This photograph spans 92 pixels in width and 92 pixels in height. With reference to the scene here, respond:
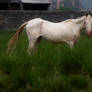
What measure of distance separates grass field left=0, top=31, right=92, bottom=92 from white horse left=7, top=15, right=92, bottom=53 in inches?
62.4

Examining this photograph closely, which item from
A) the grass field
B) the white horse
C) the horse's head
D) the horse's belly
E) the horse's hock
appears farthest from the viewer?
the horse's hock

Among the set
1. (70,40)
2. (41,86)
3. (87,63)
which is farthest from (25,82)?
(70,40)

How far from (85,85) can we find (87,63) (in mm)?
533

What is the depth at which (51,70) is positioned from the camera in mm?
3842

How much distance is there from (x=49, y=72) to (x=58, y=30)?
2.64 meters

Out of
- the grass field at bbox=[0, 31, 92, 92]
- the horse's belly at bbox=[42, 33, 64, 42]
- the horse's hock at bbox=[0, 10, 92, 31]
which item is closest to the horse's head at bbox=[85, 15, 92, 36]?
the horse's belly at bbox=[42, 33, 64, 42]

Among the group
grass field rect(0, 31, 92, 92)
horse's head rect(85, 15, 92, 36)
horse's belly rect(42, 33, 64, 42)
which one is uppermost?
horse's head rect(85, 15, 92, 36)

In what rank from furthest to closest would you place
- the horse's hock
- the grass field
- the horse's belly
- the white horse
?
the horse's hock < the horse's belly < the white horse < the grass field

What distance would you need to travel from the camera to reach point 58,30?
6320 millimetres

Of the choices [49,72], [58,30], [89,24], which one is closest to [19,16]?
[58,30]

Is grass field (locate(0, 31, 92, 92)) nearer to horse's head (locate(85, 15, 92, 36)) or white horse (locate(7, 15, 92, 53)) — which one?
horse's head (locate(85, 15, 92, 36))

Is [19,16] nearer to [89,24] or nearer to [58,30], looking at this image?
[58,30]

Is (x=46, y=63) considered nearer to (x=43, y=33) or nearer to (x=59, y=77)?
(x=59, y=77)

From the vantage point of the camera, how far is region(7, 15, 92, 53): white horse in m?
6.14
